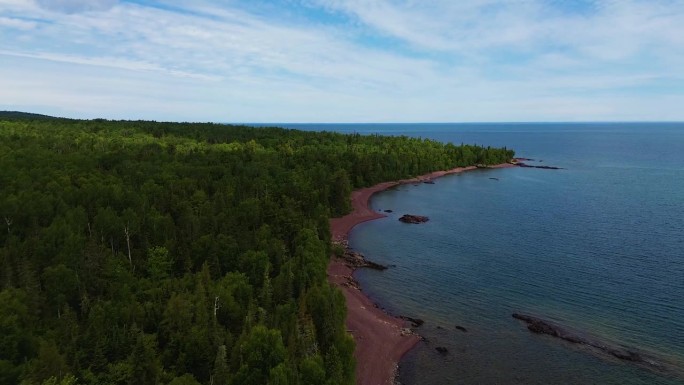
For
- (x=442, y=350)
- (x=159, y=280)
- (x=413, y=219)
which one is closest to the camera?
(x=442, y=350)

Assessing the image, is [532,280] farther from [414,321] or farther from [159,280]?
[159,280]

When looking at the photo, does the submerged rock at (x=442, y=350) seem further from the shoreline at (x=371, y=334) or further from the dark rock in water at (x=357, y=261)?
the dark rock in water at (x=357, y=261)

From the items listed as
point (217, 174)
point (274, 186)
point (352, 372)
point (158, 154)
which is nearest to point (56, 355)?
point (352, 372)

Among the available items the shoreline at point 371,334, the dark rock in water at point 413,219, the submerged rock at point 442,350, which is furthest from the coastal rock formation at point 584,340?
the dark rock in water at point 413,219

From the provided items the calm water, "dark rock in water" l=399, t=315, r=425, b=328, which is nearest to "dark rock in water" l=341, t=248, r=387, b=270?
the calm water

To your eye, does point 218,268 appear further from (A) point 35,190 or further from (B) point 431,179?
(B) point 431,179

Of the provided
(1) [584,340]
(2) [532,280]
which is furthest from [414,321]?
(2) [532,280]

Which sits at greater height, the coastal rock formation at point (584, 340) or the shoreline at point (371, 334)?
the coastal rock formation at point (584, 340)
